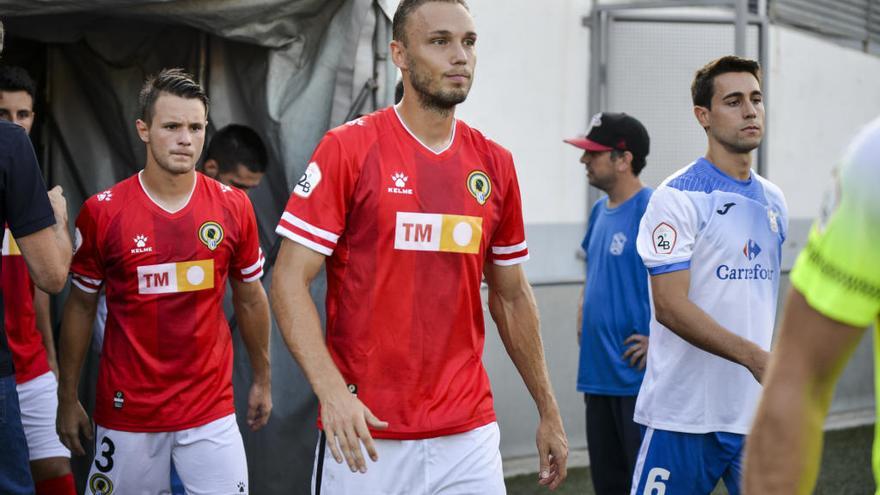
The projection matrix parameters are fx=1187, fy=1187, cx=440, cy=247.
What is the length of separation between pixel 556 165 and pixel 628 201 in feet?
7.65

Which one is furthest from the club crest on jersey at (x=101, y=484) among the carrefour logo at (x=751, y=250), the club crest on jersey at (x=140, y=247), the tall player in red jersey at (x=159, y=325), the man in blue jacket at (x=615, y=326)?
the carrefour logo at (x=751, y=250)

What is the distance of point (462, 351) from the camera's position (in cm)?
367

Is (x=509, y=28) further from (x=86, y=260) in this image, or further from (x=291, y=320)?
(x=291, y=320)

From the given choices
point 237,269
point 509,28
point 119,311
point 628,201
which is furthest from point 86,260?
point 509,28

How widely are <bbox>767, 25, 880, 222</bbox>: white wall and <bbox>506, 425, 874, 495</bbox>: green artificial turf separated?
2186 mm

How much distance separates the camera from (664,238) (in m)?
4.34

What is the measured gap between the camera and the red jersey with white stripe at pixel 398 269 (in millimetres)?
3535

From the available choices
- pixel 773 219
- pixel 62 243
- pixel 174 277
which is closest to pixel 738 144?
pixel 773 219

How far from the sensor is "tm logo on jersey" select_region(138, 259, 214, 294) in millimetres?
4812

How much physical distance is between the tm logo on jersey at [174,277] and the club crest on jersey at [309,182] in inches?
59.6

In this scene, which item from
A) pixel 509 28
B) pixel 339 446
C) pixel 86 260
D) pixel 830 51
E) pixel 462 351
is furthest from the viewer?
pixel 830 51

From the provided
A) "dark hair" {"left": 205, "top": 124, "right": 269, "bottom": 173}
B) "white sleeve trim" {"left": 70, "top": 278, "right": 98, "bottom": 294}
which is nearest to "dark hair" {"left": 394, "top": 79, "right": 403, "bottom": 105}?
"dark hair" {"left": 205, "top": 124, "right": 269, "bottom": 173}

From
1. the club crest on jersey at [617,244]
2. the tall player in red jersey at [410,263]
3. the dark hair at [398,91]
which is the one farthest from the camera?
the club crest on jersey at [617,244]

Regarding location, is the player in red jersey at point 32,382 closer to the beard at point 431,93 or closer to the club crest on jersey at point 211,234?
the club crest on jersey at point 211,234
